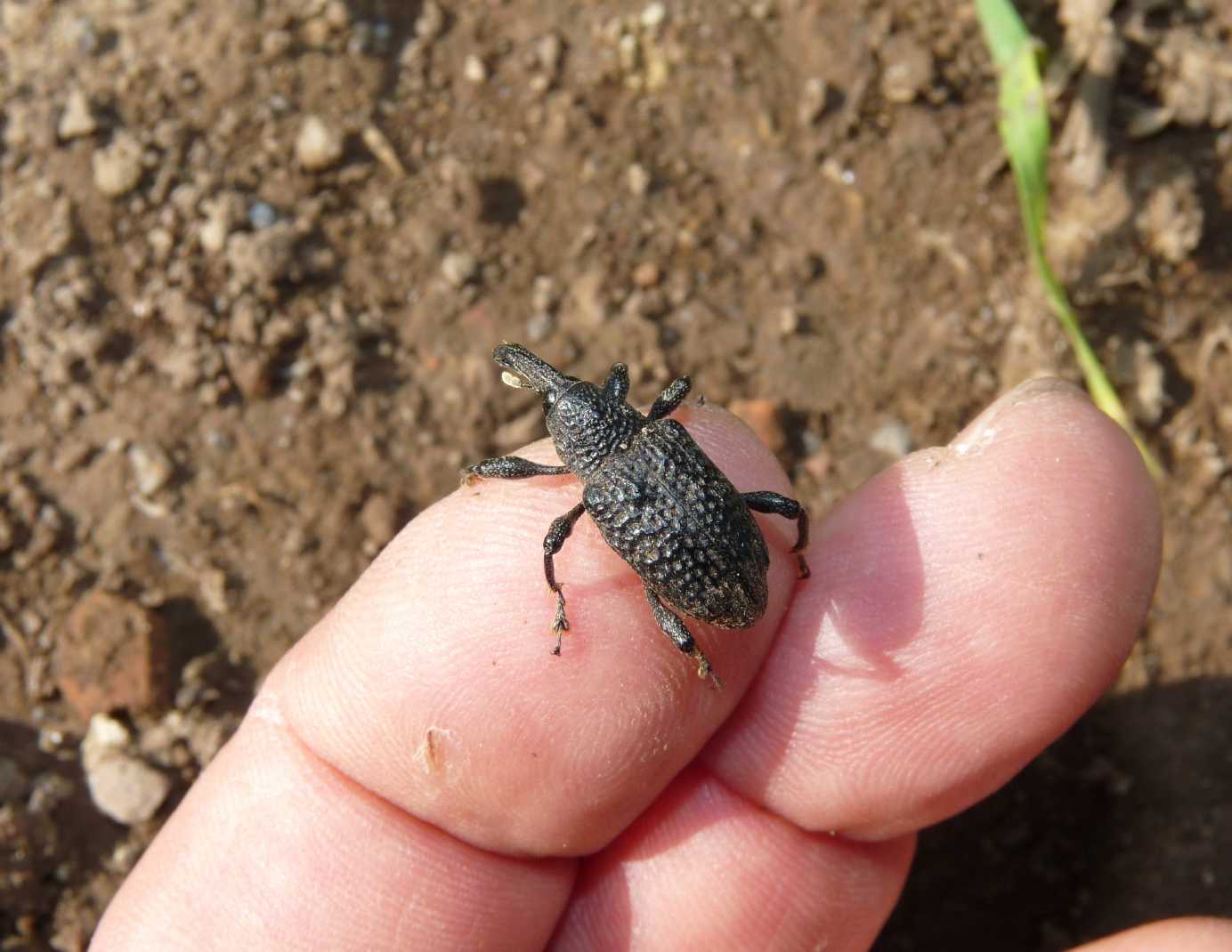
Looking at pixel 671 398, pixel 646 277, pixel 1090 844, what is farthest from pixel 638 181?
pixel 1090 844

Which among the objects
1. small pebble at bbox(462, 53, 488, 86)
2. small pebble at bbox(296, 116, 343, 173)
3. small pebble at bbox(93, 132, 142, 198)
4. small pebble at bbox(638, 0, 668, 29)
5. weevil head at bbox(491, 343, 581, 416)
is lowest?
weevil head at bbox(491, 343, 581, 416)

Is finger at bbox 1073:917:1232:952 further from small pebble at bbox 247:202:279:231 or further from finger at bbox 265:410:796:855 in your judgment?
small pebble at bbox 247:202:279:231

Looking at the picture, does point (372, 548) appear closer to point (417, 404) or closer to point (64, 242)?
point (417, 404)

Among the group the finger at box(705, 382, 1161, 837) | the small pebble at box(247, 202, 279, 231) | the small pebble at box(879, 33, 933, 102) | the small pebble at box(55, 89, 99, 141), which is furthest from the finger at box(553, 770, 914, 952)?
the small pebble at box(55, 89, 99, 141)

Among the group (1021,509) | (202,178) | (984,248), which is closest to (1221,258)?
(984,248)

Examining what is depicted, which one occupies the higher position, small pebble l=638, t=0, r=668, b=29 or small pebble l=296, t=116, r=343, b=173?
small pebble l=296, t=116, r=343, b=173

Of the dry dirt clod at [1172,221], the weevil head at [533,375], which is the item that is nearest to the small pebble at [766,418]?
the weevil head at [533,375]

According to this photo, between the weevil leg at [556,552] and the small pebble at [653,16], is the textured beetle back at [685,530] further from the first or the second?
the small pebble at [653,16]
